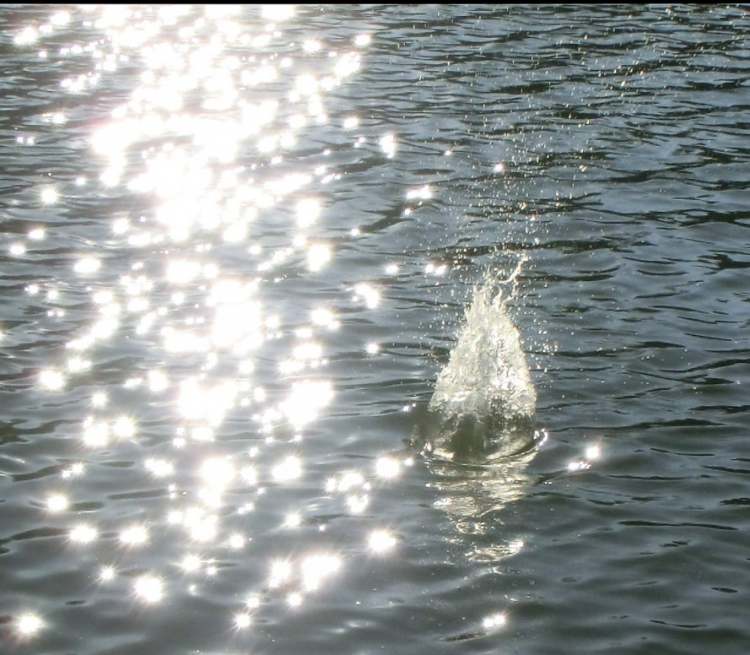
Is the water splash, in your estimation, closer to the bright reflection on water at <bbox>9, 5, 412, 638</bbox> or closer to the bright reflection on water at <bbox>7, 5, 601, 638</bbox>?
the bright reflection on water at <bbox>7, 5, 601, 638</bbox>

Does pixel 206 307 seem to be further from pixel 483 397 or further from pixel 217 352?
pixel 483 397

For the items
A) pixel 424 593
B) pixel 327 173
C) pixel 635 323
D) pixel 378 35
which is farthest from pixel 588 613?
pixel 378 35

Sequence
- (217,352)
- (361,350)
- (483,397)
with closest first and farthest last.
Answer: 1. (483,397)
2. (217,352)
3. (361,350)

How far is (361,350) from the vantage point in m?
11.7

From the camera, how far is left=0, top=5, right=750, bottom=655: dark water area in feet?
26.3

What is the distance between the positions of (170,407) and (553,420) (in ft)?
10.1

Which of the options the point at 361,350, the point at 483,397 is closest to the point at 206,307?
the point at 361,350

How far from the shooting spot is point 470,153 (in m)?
17.3

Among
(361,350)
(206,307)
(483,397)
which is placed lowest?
(483,397)

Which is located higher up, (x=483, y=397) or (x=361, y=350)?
(x=361, y=350)

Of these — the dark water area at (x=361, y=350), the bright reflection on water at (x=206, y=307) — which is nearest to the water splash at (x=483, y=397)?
the dark water area at (x=361, y=350)

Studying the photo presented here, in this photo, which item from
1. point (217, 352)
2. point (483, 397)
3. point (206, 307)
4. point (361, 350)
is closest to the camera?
point (483, 397)

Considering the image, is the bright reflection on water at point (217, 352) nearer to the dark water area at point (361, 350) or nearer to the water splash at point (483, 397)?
the dark water area at point (361, 350)

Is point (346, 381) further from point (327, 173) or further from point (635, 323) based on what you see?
point (327, 173)
